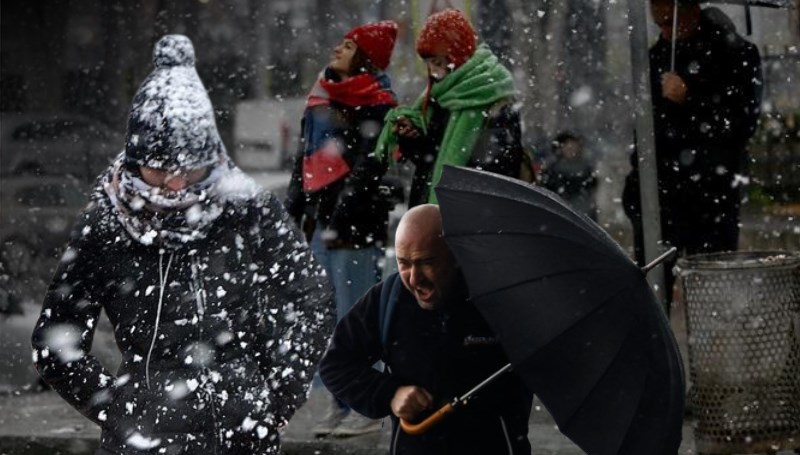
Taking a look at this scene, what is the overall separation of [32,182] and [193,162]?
24.2 ft

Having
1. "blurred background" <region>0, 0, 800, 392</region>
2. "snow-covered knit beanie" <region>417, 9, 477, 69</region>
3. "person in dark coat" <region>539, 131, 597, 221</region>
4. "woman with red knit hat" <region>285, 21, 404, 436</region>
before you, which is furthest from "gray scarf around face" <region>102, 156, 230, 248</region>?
"person in dark coat" <region>539, 131, 597, 221</region>

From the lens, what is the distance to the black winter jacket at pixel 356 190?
764 centimetres

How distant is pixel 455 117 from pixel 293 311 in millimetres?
2905

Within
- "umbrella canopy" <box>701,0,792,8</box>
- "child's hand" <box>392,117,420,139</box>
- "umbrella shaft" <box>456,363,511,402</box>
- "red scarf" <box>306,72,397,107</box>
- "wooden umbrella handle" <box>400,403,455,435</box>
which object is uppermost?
"umbrella canopy" <box>701,0,792,8</box>

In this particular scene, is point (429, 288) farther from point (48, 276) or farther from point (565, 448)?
point (48, 276)

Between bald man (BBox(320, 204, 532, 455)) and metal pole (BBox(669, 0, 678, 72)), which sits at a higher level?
metal pole (BBox(669, 0, 678, 72))

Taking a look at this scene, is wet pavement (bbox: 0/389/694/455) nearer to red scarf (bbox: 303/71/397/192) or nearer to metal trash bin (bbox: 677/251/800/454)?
metal trash bin (bbox: 677/251/800/454)

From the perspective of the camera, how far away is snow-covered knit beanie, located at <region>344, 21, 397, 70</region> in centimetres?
785

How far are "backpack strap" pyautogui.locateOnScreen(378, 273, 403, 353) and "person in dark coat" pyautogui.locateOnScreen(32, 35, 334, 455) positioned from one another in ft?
→ 0.79

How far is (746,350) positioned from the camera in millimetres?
6336

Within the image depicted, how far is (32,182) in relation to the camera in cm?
1145

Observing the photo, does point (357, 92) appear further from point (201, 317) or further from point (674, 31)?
point (201, 317)

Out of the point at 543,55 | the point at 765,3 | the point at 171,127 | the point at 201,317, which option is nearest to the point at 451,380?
the point at 201,317

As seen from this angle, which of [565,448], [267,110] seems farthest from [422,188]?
[267,110]
